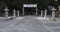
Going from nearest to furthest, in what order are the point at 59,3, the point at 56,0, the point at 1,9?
the point at 1,9, the point at 59,3, the point at 56,0

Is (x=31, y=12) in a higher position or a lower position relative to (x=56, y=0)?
lower

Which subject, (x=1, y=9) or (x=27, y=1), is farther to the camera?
(x=27, y=1)

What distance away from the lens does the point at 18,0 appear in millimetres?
63844

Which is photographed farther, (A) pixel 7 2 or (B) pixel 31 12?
(B) pixel 31 12

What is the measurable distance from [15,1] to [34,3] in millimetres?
6777

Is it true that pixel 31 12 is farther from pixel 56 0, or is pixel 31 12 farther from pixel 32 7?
pixel 56 0

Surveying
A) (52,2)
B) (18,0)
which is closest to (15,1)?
(18,0)

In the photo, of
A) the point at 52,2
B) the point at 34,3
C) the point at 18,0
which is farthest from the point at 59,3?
the point at 18,0

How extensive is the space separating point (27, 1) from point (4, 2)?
9839mm

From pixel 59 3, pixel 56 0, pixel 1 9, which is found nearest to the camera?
pixel 1 9

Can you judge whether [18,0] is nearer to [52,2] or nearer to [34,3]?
[34,3]

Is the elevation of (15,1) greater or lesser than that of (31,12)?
greater

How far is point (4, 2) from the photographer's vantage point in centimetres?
5938

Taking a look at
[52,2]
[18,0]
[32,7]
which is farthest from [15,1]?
[52,2]
